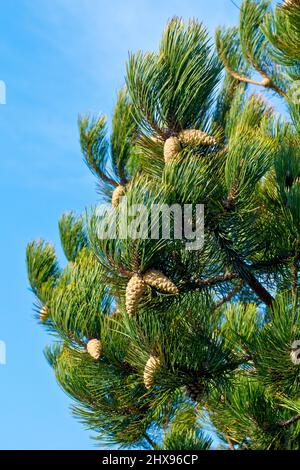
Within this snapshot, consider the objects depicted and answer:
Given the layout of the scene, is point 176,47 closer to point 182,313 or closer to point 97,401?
point 182,313

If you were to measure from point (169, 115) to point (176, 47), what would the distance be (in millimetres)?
204

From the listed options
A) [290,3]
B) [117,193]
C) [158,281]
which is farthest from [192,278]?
[290,3]

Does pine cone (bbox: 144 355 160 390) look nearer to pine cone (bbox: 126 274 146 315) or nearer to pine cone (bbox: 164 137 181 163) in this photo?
pine cone (bbox: 126 274 146 315)

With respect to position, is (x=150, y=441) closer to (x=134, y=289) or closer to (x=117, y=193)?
(x=117, y=193)

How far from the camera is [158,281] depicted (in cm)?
238

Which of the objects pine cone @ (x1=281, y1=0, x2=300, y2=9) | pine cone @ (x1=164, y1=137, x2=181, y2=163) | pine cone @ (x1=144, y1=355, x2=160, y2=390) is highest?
pine cone @ (x1=281, y1=0, x2=300, y2=9)

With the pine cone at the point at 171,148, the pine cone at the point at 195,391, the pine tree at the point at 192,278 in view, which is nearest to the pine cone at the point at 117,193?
the pine tree at the point at 192,278

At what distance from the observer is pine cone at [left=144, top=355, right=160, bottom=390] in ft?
8.38

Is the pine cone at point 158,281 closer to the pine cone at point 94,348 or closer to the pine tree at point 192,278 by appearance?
the pine tree at point 192,278

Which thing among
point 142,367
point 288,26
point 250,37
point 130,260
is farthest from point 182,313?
point 250,37

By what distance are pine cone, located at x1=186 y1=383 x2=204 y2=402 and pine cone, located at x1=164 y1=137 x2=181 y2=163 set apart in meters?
0.73

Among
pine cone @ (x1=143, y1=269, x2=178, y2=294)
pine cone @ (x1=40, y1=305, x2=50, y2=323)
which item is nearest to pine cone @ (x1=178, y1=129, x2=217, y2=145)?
pine cone @ (x1=143, y1=269, x2=178, y2=294)

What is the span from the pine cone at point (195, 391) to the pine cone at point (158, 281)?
448 millimetres

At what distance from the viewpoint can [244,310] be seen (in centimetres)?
326
